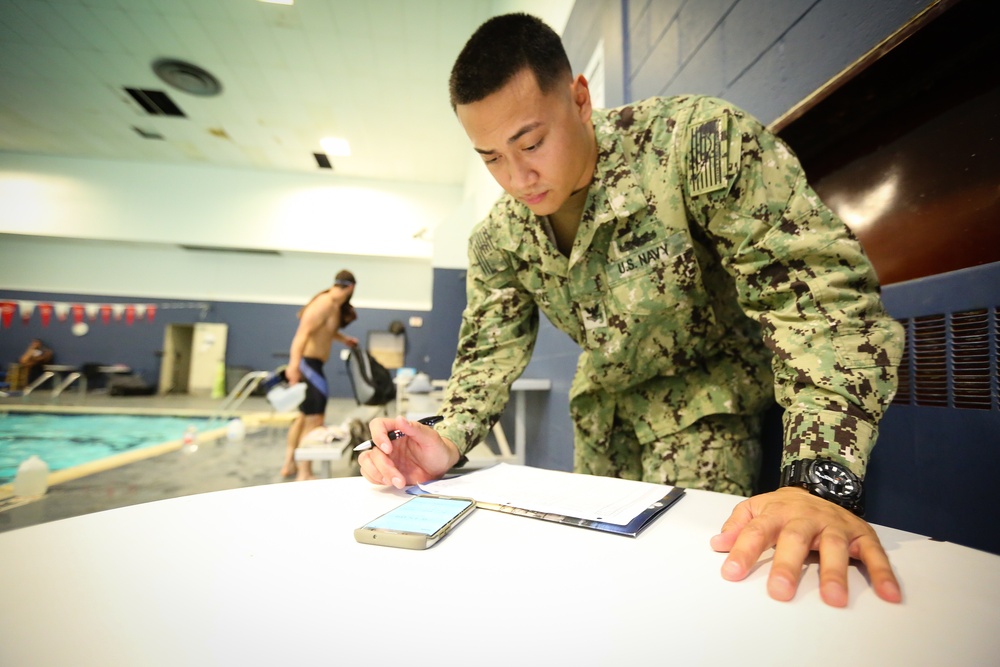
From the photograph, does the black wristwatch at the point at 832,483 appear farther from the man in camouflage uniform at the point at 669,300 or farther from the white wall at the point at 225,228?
the white wall at the point at 225,228

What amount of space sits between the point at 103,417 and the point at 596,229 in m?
1.66

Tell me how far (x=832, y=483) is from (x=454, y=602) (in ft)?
1.36

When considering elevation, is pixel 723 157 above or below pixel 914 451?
above

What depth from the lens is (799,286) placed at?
548 mm

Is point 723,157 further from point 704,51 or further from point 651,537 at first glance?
point 704,51

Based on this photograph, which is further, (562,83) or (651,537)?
(562,83)

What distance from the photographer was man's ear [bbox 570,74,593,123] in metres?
0.77

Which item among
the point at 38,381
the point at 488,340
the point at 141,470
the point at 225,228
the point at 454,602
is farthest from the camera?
the point at 225,228

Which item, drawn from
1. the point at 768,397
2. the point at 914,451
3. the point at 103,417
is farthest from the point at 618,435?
the point at 103,417

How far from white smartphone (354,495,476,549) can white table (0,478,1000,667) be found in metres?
0.01

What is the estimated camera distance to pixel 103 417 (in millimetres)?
1320

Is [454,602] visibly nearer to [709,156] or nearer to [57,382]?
[709,156]

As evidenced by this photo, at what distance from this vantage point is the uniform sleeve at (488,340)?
0.82 m

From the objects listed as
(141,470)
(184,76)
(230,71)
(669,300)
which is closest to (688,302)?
(669,300)
